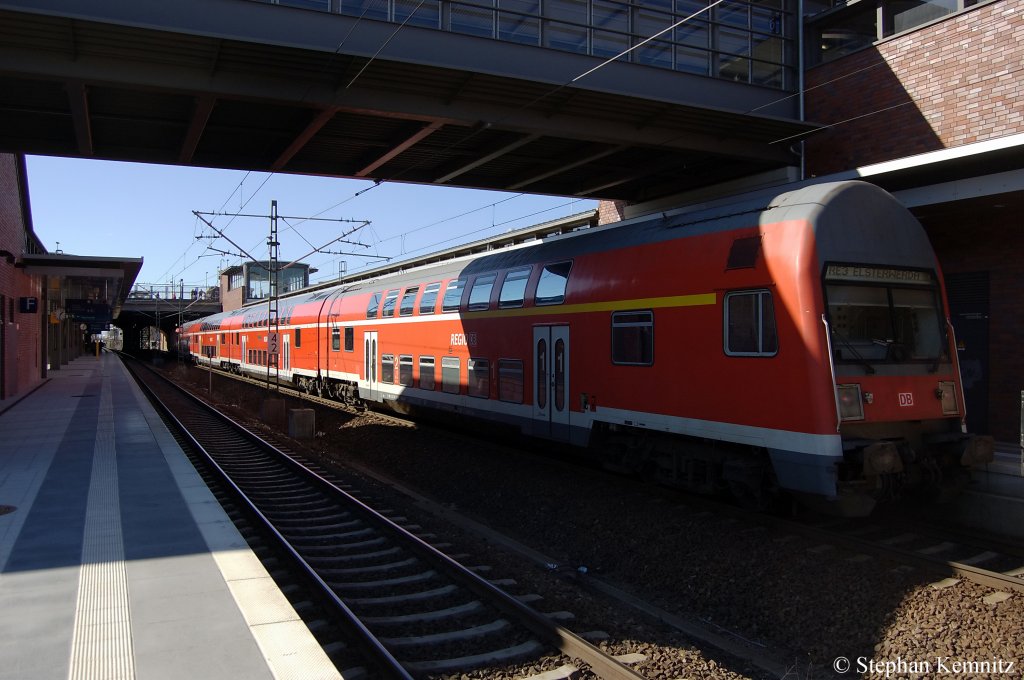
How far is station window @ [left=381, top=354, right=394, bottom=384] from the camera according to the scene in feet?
56.2

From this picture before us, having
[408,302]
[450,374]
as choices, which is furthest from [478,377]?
[408,302]

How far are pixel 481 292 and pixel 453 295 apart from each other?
1217 mm

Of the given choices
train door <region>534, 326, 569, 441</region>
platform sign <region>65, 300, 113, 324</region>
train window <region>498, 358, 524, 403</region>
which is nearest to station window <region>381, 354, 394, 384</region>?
train window <region>498, 358, 524, 403</region>

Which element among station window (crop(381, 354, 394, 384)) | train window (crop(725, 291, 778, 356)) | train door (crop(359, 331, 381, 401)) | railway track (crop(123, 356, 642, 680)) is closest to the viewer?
railway track (crop(123, 356, 642, 680))

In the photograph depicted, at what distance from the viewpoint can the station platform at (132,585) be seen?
14.3ft

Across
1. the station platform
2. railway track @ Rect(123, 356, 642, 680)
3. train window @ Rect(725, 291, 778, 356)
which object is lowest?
railway track @ Rect(123, 356, 642, 680)

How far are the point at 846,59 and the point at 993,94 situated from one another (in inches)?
132

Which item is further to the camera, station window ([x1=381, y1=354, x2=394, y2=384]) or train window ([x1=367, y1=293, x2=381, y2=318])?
train window ([x1=367, y1=293, x2=381, y2=318])

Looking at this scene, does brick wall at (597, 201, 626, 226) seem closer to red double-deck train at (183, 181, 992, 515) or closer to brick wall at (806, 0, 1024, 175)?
brick wall at (806, 0, 1024, 175)

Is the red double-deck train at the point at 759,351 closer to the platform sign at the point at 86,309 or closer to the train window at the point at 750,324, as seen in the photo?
the train window at the point at 750,324

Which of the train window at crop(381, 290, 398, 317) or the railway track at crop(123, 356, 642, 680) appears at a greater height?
the train window at crop(381, 290, 398, 317)

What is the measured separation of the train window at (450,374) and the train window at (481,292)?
122 cm

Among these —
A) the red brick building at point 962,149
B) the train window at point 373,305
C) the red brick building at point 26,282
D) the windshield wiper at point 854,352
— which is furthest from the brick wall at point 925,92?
the red brick building at point 26,282

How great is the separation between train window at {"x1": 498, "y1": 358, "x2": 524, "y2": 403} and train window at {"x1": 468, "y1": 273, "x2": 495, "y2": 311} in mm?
1325
